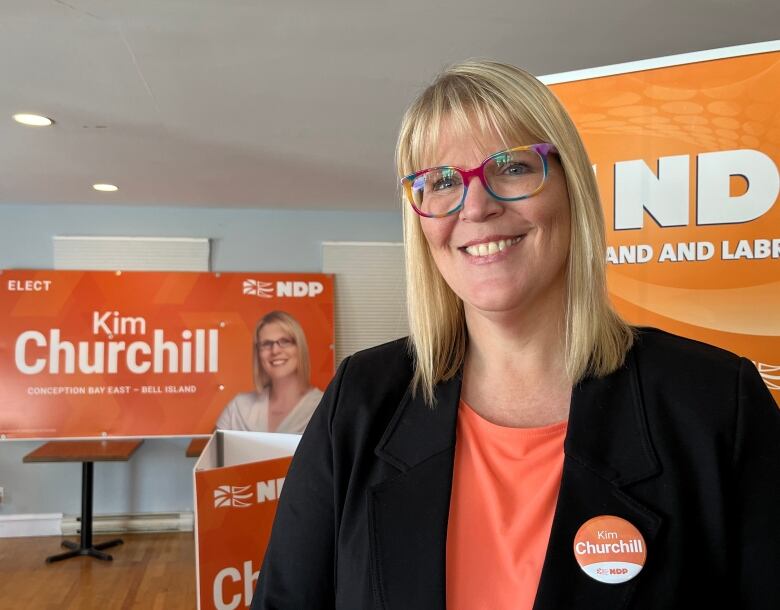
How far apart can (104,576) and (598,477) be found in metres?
5.09

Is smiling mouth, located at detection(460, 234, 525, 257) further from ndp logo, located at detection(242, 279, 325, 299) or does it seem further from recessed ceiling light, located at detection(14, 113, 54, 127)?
ndp logo, located at detection(242, 279, 325, 299)

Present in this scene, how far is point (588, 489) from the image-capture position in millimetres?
798

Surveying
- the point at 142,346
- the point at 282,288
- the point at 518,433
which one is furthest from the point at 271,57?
the point at 142,346

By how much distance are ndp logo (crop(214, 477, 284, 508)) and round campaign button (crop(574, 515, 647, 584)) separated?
3.65 feet

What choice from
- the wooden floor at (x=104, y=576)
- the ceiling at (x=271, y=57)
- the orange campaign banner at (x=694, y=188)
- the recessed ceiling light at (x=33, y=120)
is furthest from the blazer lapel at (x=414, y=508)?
the wooden floor at (x=104, y=576)

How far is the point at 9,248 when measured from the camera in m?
5.80

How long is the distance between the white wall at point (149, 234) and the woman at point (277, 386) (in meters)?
0.58

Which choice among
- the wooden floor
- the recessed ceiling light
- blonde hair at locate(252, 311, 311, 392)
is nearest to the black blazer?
the recessed ceiling light

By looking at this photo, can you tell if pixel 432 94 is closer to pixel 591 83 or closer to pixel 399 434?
pixel 399 434

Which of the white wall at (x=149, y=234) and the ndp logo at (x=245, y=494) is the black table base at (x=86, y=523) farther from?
the ndp logo at (x=245, y=494)

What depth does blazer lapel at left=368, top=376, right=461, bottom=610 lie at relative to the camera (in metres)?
0.81

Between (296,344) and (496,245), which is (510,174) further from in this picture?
(296,344)

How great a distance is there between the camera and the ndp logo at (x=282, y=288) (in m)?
5.86

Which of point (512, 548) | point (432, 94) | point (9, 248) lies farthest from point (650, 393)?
point (9, 248)
